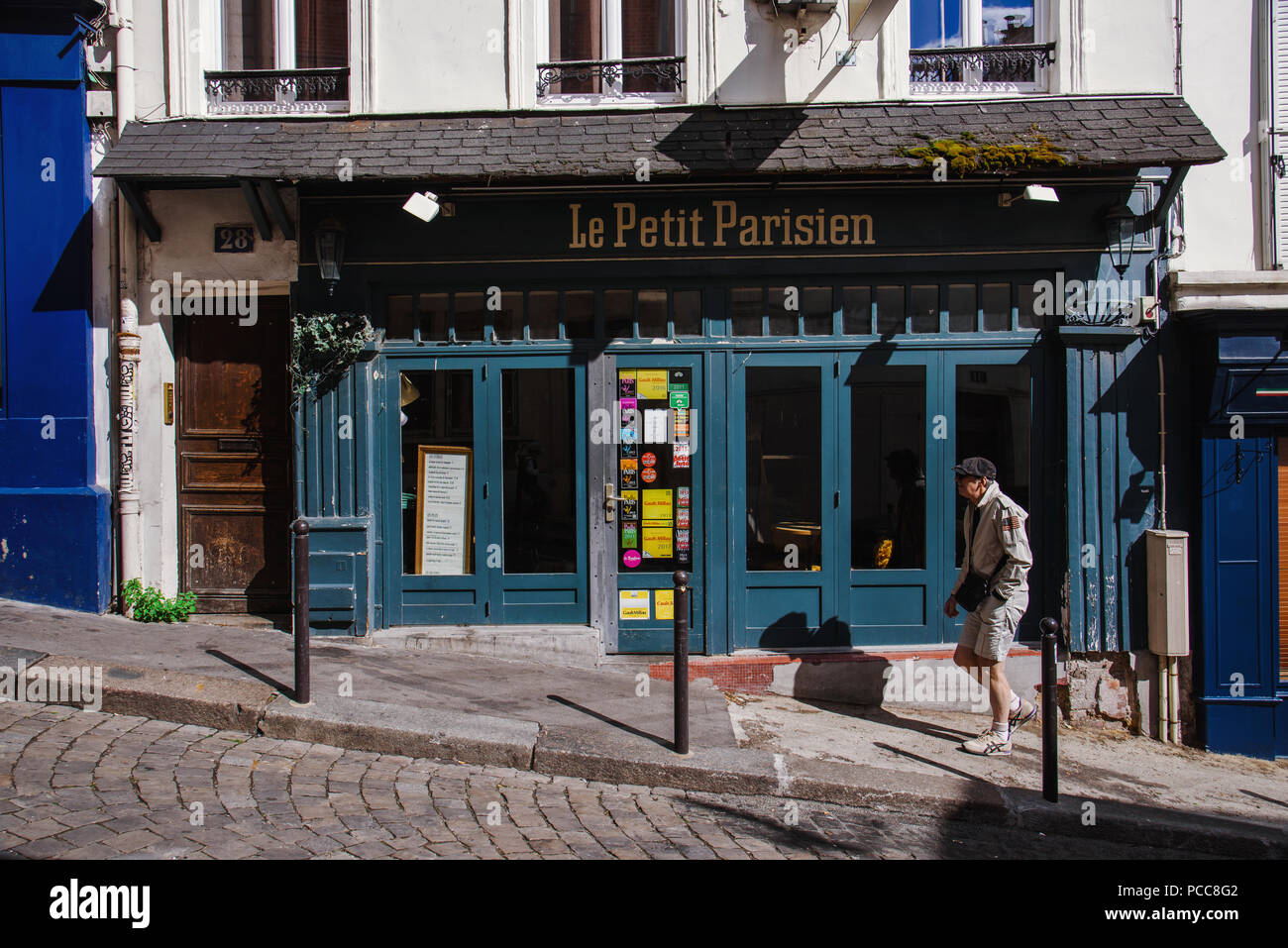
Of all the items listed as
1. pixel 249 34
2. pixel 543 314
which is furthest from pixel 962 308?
pixel 249 34

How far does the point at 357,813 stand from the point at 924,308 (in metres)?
5.47

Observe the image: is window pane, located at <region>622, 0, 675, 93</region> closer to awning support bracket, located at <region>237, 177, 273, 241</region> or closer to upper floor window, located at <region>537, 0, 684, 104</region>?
upper floor window, located at <region>537, 0, 684, 104</region>

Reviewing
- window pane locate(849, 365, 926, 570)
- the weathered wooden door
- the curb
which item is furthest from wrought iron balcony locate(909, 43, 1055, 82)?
the weathered wooden door

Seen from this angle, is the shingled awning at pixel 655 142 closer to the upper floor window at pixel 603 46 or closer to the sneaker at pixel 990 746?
the upper floor window at pixel 603 46

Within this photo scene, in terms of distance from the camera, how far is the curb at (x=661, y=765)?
5125mm

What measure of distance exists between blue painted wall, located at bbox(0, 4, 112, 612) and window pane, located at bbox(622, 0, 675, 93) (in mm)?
4419

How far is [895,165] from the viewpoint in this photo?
22.2ft

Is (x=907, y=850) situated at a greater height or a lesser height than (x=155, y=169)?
lesser

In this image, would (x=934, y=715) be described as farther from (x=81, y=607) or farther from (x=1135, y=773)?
(x=81, y=607)

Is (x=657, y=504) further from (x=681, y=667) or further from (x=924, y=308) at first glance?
(x=924, y=308)

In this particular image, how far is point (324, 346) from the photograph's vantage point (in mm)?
7121

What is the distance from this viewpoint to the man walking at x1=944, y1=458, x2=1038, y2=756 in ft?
19.6

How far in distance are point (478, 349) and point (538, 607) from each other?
2115mm
